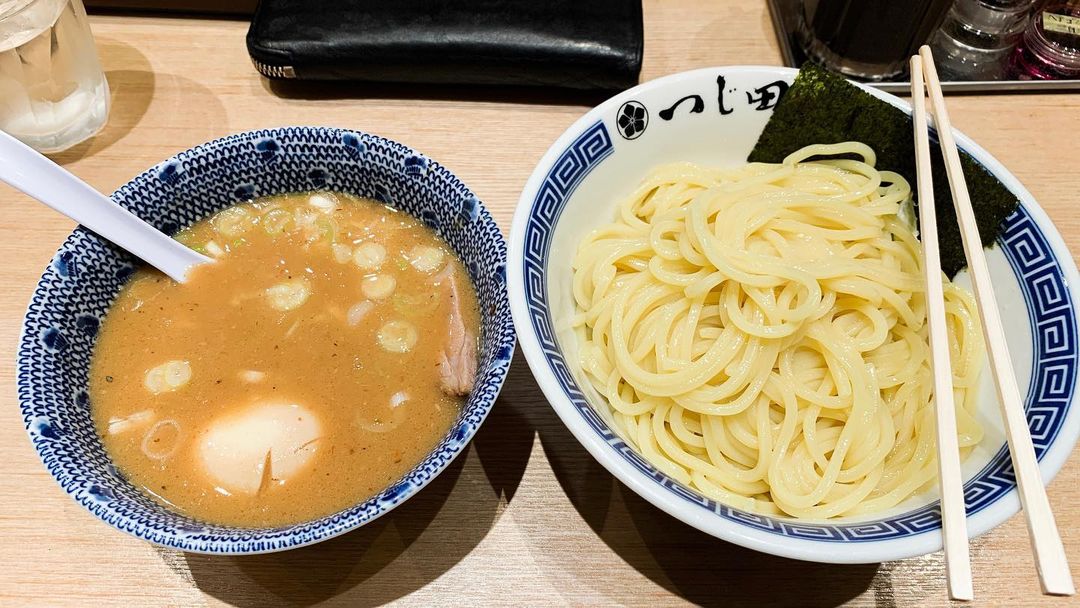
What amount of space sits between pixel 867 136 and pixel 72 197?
157 cm

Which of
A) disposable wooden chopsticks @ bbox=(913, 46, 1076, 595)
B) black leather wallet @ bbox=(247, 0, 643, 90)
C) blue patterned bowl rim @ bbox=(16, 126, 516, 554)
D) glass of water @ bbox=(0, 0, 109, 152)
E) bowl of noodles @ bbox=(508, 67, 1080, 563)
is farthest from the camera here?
black leather wallet @ bbox=(247, 0, 643, 90)

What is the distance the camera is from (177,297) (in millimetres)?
1330

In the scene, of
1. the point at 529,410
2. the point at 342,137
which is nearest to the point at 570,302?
the point at 529,410

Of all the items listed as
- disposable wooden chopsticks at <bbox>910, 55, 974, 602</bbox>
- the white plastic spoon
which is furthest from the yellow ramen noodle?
the white plastic spoon

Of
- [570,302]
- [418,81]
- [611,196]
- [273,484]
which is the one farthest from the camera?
[418,81]

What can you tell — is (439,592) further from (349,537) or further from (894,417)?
(894,417)

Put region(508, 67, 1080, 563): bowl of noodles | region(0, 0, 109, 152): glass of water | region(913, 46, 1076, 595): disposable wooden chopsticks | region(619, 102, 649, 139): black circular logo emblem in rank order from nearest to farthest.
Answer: region(913, 46, 1076, 595): disposable wooden chopsticks
region(508, 67, 1080, 563): bowl of noodles
region(619, 102, 649, 139): black circular logo emblem
region(0, 0, 109, 152): glass of water

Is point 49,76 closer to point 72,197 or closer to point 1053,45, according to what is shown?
point 72,197

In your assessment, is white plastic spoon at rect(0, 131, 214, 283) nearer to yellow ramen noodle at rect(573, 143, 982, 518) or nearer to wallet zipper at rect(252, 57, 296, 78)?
wallet zipper at rect(252, 57, 296, 78)

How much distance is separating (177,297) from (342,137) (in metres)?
0.45

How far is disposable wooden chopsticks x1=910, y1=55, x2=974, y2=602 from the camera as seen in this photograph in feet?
2.82

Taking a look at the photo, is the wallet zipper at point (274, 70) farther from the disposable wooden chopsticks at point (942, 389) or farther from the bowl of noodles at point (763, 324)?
the disposable wooden chopsticks at point (942, 389)

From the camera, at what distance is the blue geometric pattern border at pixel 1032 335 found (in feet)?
3.14

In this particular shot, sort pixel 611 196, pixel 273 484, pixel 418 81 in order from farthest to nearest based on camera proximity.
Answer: pixel 418 81, pixel 611 196, pixel 273 484
